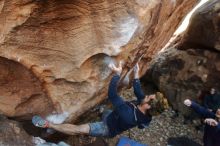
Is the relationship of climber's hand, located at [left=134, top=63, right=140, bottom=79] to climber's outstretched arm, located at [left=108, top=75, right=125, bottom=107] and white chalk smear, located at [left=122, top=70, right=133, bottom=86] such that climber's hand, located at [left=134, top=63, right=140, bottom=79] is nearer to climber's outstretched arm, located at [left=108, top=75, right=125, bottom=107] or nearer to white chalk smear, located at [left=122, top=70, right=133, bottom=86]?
white chalk smear, located at [left=122, top=70, right=133, bottom=86]

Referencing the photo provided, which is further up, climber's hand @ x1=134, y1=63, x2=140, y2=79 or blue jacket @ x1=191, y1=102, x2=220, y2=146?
climber's hand @ x1=134, y1=63, x2=140, y2=79

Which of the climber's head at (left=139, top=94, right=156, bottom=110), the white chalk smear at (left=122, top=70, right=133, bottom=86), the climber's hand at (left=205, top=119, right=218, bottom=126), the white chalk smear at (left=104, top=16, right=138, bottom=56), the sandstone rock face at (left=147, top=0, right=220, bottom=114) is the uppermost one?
the white chalk smear at (left=104, top=16, right=138, bottom=56)

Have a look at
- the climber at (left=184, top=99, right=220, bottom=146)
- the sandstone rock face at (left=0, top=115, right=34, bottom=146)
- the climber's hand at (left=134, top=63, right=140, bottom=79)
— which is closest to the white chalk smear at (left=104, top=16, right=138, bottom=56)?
the climber's hand at (left=134, top=63, right=140, bottom=79)

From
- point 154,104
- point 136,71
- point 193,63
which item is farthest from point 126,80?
point 193,63

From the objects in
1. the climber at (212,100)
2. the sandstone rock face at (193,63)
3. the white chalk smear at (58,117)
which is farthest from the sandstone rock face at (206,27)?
the white chalk smear at (58,117)

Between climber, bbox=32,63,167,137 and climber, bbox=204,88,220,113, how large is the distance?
2.12 metres

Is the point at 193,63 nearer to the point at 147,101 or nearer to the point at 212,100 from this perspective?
the point at 212,100

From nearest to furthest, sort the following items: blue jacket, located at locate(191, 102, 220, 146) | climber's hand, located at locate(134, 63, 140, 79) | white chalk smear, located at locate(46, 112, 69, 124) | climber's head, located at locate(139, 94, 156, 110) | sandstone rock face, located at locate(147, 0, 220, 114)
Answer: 1. climber's head, located at locate(139, 94, 156, 110)
2. climber's hand, located at locate(134, 63, 140, 79)
3. white chalk smear, located at locate(46, 112, 69, 124)
4. blue jacket, located at locate(191, 102, 220, 146)
5. sandstone rock face, located at locate(147, 0, 220, 114)

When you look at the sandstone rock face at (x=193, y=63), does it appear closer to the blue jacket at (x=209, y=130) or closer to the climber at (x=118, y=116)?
the blue jacket at (x=209, y=130)

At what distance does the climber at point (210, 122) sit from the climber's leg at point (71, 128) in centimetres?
169

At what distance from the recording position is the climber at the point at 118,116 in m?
6.39

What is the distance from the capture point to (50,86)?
21.6 ft

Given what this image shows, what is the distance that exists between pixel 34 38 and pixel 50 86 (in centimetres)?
96

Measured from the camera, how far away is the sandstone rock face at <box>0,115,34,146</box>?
21.8 feet
